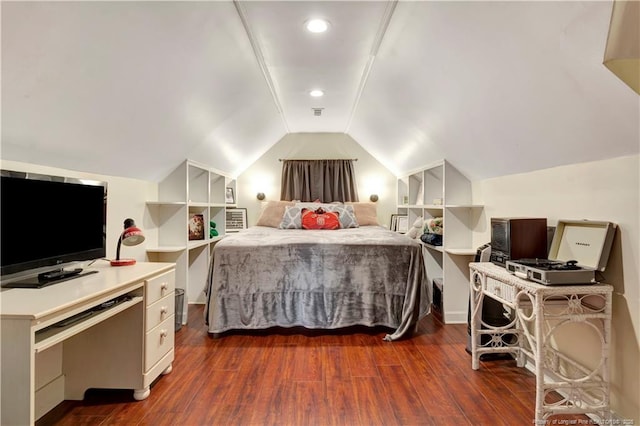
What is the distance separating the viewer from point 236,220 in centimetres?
477

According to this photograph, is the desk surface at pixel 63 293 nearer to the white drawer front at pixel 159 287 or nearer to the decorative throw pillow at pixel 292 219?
the white drawer front at pixel 159 287

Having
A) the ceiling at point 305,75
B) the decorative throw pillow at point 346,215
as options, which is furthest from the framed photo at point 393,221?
the ceiling at point 305,75

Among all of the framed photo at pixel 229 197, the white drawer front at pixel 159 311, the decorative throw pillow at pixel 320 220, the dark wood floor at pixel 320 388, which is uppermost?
the framed photo at pixel 229 197

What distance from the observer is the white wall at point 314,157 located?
4.98 m

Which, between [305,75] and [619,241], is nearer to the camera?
[619,241]

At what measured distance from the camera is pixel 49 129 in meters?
1.60

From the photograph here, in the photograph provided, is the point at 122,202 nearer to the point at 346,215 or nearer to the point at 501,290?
the point at 346,215

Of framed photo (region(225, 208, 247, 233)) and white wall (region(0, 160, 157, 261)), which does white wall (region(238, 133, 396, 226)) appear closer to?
framed photo (region(225, 208, 247, 233))

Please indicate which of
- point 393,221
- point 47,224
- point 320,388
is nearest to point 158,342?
point 47,224

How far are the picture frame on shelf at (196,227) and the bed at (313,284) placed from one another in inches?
34.8

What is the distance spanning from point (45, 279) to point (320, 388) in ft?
5.14

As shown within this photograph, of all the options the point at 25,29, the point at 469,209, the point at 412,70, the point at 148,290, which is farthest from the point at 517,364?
the point at 25,29

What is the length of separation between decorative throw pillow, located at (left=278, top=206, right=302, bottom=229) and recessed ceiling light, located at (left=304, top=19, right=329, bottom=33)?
2311 mm

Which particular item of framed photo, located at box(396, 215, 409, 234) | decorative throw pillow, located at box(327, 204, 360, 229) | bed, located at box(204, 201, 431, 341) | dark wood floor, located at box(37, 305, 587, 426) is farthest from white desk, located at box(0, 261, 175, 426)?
framed photo, located at box(396, 215, 409, 234)
